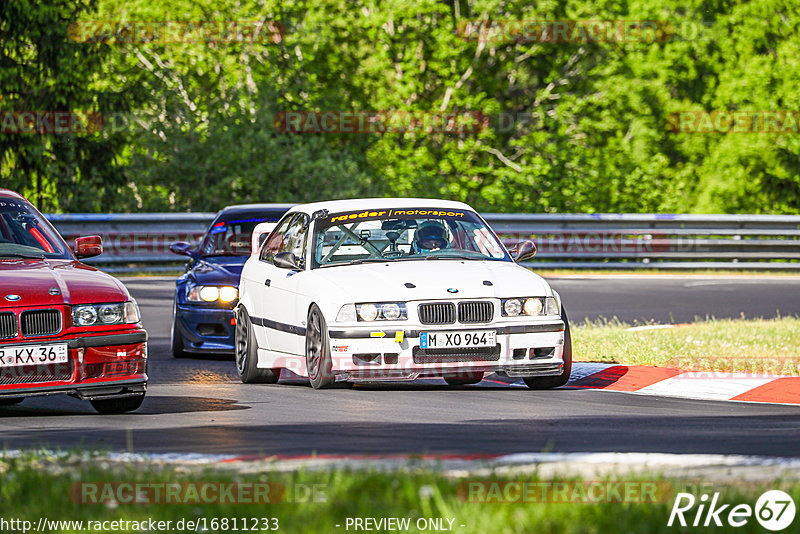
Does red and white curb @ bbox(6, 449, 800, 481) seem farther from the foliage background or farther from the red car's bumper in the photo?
the foliage background

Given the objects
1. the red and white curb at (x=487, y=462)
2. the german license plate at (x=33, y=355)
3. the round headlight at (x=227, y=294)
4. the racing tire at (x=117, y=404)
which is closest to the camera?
the red and white curb at (x=487, y=462)

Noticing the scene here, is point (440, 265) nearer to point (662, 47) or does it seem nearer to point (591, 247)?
point (591, 247)

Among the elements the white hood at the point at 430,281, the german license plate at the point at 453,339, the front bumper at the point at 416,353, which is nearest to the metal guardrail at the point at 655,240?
the white hood at the point at 430,281

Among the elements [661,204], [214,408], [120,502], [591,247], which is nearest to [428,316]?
[214,408]

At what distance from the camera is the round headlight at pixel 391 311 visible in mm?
10484

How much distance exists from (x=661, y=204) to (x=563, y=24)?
632 cm

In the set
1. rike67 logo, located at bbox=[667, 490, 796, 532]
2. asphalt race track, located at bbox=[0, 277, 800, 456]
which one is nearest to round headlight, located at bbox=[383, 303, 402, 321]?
asphalt race track, located at bbox=[0, 277, 800, 456]

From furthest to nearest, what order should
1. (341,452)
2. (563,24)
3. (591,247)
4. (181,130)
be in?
(563,24)
(181,130)
(591,247)
(341,452)

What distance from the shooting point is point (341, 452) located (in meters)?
7.60

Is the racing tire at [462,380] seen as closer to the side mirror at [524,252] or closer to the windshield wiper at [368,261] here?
the side mirror at [524,252]

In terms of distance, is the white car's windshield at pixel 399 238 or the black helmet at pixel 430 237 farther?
the black helmet at pixel 430 237

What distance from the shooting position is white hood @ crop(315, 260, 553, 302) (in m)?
10.5

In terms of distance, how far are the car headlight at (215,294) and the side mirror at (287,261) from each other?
2.36 m

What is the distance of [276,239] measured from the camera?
42.3 ft
